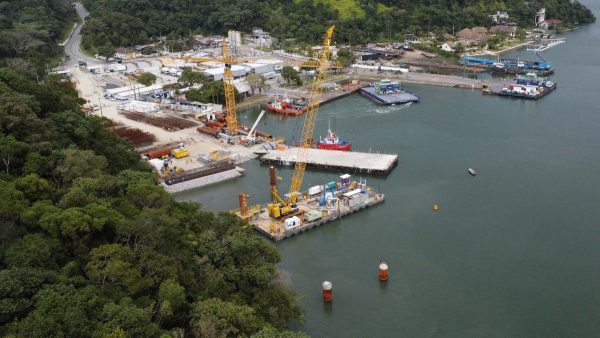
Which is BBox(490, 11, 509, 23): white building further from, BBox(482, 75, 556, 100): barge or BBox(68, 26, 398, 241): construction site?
BBox(68, 26, 398, 241): construction site

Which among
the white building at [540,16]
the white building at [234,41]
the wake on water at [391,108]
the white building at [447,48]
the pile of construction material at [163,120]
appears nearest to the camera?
Answer: the pile of construction material at [163,120]

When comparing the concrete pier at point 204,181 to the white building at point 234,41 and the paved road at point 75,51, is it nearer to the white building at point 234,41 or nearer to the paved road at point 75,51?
the paved road at point 75,51

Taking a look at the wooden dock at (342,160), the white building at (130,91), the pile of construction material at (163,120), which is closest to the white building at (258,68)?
the white building at (130,91)

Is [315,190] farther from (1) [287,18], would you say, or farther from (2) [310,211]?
(1) [287,18]

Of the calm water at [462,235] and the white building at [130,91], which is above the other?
the white building at [130,91]

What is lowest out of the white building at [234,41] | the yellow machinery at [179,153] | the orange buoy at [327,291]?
the orange buoy at [327,291]

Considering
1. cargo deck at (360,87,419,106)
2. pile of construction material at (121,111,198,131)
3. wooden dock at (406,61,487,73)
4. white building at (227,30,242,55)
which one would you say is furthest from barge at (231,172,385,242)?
white building at (227,30,242,55)
